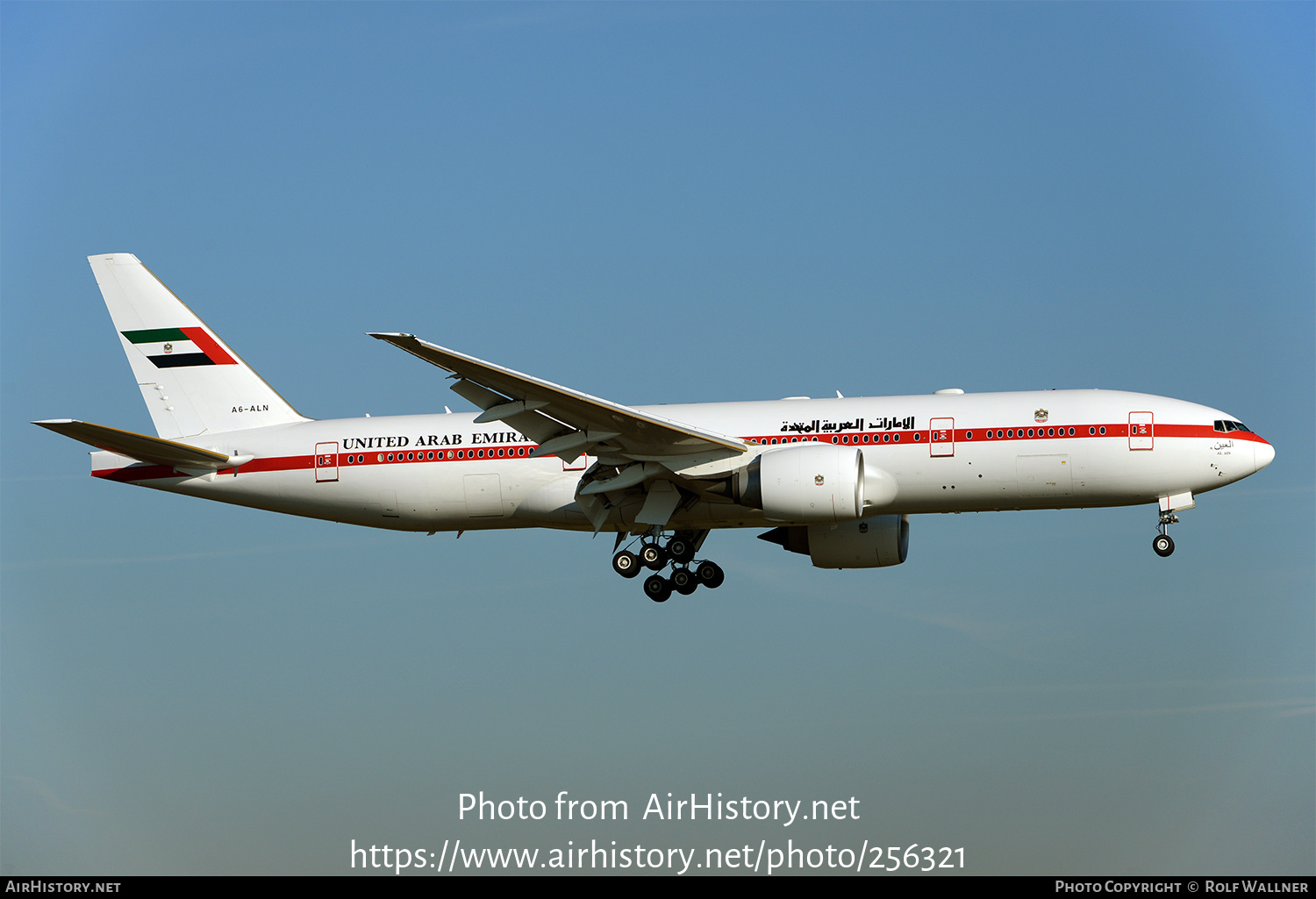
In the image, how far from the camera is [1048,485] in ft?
112

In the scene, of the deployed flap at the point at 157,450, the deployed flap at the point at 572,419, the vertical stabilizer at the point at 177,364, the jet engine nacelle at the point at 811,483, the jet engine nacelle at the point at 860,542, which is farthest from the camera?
the vertical stabilizer at the point at 177,364

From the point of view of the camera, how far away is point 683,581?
124ft

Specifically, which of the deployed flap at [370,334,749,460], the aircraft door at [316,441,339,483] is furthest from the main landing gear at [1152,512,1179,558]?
Result: the aircraft door at [316,441,339,483]

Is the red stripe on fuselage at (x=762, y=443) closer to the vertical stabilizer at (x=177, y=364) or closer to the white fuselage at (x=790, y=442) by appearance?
the white fuselage at (x=790, y=442)

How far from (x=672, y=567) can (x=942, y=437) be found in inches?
325

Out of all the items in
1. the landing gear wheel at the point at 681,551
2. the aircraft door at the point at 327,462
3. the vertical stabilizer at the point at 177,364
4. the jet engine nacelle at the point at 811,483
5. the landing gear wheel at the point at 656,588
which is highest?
the vertical stabilizer at the point at 177,364

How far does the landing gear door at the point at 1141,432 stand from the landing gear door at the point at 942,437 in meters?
4.18

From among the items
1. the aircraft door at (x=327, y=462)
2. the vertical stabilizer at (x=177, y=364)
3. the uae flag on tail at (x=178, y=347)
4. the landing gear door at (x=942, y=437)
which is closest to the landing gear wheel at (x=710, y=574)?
the landing gear door at (x=942, y=437)

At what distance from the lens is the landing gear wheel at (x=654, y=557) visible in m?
37.2

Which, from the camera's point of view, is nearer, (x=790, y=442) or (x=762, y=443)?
(x=790, y=442)

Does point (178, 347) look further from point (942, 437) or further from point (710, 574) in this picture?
point (942, 437)

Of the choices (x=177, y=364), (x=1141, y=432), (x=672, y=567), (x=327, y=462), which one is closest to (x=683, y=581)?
(x=672, y=567)

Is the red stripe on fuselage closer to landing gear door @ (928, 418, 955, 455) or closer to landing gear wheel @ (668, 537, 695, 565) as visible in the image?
landing gear door @ (928, 418, 955, 455)

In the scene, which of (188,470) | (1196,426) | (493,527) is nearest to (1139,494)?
(1196,426)
